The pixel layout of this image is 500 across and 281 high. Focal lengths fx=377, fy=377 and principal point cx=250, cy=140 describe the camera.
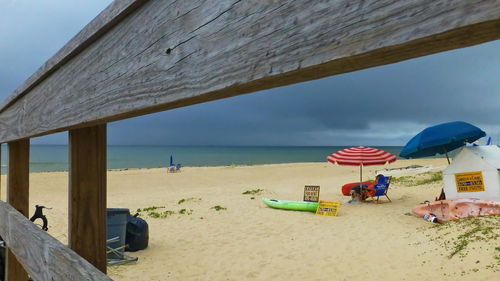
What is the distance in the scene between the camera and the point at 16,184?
9.61 ft

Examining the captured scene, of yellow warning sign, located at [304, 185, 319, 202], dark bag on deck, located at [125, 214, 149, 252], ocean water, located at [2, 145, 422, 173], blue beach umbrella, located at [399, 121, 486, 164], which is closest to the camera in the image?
dark bag on deck, located at [125, 214, 149, 252]

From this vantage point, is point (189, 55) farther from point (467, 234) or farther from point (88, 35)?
point (467, 234)

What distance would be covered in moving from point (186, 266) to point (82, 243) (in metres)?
5.28

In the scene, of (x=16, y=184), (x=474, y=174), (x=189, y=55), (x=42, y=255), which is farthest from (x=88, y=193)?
(x=474, y=174)

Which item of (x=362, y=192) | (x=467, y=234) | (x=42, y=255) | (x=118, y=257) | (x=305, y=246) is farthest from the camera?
(x=362, y=192)

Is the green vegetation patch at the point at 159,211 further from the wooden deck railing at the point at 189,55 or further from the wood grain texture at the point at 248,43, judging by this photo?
the wood grain texture at the point at 248,43

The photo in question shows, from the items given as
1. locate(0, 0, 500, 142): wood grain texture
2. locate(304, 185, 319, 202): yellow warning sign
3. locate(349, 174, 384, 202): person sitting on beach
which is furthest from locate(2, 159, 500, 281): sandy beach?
locate(0, 0, 500, 142): wood grain texture

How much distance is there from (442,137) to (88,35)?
1086cm

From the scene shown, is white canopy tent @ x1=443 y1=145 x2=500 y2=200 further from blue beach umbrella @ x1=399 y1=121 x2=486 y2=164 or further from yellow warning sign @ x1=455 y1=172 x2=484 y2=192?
blue beach umbrella @ x1=399 y1=121 x2=486 y2=164

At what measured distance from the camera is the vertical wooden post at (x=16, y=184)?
2904 mm

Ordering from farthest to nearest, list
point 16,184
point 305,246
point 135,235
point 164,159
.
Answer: point 164,159
point 305,246
point 135,235
point 16,184

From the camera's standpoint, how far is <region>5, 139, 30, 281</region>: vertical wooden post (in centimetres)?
290

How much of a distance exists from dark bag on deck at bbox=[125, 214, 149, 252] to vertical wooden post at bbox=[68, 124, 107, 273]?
6.06 meters

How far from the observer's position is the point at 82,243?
5.56 ft
